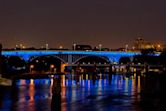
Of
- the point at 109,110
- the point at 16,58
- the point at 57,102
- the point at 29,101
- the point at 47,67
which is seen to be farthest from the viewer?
the point at 47,67

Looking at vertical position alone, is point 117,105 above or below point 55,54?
below

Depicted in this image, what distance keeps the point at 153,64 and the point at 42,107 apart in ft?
480

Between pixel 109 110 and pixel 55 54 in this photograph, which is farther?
pixel 55 54

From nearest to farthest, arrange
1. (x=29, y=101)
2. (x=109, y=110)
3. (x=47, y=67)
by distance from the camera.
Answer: (x=109, y=110), (x=29, y=101), (x=47, y=67)

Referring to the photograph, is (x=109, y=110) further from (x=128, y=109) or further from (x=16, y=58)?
(x=16, y=58)

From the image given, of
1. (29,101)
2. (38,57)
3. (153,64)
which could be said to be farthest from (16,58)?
(29,101)

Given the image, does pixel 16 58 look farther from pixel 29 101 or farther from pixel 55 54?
pixel 29 101

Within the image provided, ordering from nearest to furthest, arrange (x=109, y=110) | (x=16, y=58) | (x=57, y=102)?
1. (x=109, y=110)
2. (x=57, y=102)
3. (x=16, y=58)

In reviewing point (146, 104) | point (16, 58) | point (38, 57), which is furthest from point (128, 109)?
point (38, 57)

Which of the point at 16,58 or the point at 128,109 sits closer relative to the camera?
the point at 128,109

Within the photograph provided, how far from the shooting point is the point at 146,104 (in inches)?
1901

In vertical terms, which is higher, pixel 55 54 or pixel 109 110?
pixel 55 54

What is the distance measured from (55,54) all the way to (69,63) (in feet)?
23.0

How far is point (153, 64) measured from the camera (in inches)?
7426
